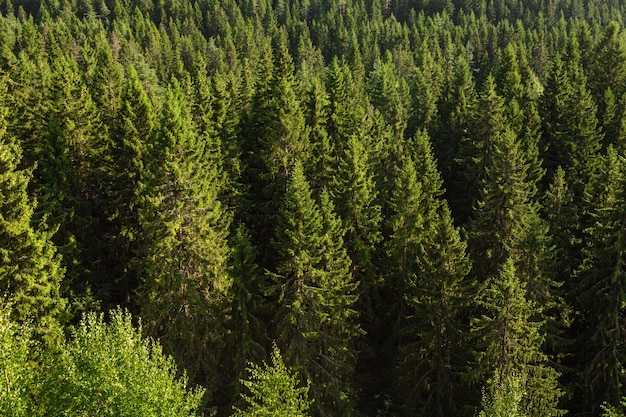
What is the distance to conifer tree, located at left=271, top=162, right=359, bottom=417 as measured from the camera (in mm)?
29109

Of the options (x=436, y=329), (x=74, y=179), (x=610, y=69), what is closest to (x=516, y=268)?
(x=436, y=329)

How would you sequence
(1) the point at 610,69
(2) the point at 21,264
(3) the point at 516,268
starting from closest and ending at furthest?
(2) the point at 21,264, (3) the point at 516,268, (1) the point at 610,69

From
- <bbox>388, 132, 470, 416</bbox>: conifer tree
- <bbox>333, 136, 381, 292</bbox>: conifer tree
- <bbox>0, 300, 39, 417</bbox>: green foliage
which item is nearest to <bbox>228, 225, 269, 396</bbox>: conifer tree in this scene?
<bbox>333, 136, 381, 292</bbox>: conifer tree

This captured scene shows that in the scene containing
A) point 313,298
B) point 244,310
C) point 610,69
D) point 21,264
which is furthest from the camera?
point 610,69

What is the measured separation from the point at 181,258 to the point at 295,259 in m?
6.54

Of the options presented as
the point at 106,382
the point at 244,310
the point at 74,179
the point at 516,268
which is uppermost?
the point at 74,179

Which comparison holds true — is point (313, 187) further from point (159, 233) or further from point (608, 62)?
point (608, 62)

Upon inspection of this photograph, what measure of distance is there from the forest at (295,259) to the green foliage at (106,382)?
9 cm

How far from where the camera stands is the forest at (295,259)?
2435 cm

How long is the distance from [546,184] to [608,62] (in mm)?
24464

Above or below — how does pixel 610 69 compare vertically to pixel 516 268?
above

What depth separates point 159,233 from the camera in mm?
30031

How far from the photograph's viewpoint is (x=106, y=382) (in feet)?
59.4

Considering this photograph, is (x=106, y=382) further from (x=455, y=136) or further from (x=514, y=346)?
(x=455, y=136)
